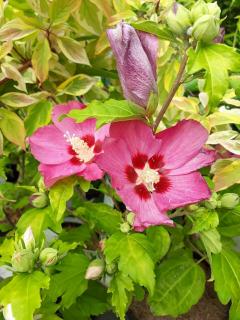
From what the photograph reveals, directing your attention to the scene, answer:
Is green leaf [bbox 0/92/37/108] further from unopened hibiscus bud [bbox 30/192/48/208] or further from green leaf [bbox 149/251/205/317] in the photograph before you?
green leaf [bbox 149/251/205/317]

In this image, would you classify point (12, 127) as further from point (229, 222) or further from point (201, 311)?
point (201, 311)

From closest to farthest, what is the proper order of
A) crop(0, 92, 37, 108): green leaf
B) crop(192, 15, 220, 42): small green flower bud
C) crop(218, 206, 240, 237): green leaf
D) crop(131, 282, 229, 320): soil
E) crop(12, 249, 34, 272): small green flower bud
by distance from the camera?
crop(192, 15, 220, 42): small green flower bud → crop(12, 249, 34, 272): small green flower bud → crop(218, 206, 240, 237): green leaf → crop(0, 92, 37, 108): green leaf → crop(131, 282, 229, 320): soil

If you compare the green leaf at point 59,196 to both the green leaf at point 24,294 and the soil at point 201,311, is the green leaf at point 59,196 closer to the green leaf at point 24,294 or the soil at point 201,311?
the green leaf at point 24,294

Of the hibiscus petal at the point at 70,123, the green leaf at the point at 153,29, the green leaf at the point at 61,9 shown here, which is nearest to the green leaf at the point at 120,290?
the hibiscus petal at the point at 70,123

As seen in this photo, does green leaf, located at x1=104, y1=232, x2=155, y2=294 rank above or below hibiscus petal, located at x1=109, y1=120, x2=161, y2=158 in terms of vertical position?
below

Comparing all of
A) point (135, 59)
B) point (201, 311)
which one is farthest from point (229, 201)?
point (201, 311)

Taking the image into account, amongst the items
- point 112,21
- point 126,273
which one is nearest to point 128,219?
point 126,273

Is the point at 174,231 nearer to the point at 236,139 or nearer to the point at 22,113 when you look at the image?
the point at 236,139

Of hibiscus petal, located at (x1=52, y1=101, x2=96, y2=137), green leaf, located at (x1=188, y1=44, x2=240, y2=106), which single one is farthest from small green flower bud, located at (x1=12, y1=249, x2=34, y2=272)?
green leaf, located at (x1=188, y1=44, x2=240, y2=106)
